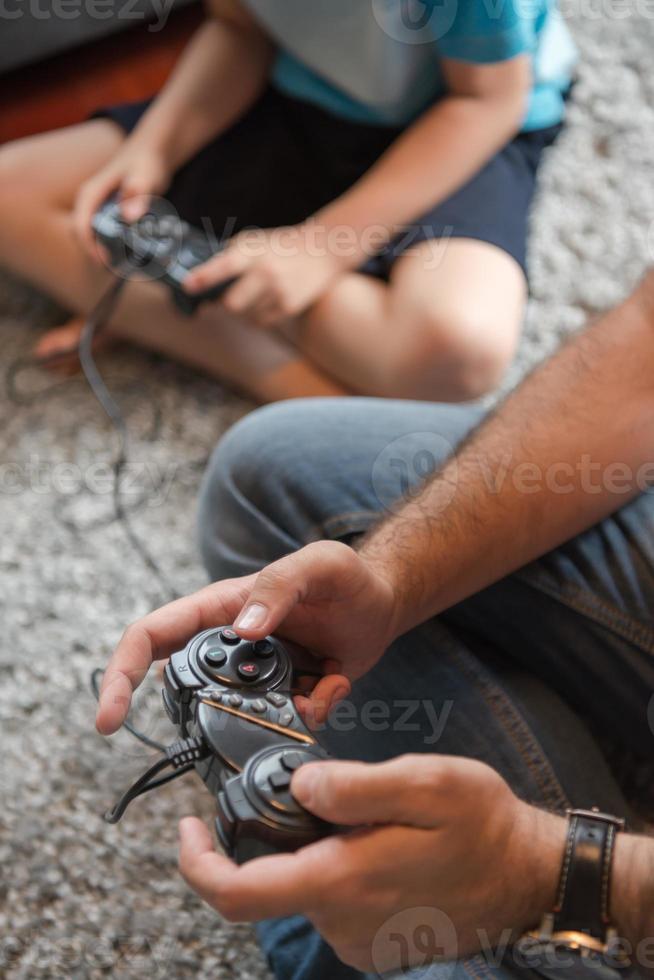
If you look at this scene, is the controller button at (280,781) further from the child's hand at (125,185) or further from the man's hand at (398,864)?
the child's hand at (125,185)

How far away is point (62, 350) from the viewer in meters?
1.14

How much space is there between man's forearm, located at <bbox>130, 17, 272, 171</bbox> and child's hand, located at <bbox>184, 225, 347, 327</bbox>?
0.57 ft

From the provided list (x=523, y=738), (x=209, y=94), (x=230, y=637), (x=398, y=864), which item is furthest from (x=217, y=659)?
(x=209, y=94)

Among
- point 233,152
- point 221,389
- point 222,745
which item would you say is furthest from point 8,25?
point 222,745

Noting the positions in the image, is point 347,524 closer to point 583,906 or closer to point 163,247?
point 583,906

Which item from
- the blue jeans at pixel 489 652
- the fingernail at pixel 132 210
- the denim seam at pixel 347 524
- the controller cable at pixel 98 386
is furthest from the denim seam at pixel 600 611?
the fingernail at pixel 132 210

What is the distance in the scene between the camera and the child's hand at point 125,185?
1089 millimetres

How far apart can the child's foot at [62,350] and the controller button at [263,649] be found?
27.9 inches

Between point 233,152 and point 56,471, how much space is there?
0.41m

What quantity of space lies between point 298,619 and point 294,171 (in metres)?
0.69

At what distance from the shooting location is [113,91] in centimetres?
151

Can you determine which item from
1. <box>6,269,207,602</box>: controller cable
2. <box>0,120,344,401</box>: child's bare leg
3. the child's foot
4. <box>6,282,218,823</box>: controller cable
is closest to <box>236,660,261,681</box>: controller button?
<box>6,282,218,823</box>: controller cable

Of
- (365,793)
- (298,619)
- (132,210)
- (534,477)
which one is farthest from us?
(132,210)

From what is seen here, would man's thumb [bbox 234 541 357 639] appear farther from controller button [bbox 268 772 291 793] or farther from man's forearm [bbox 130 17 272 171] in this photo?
man's forearm [bbox 130 17 272 171]
